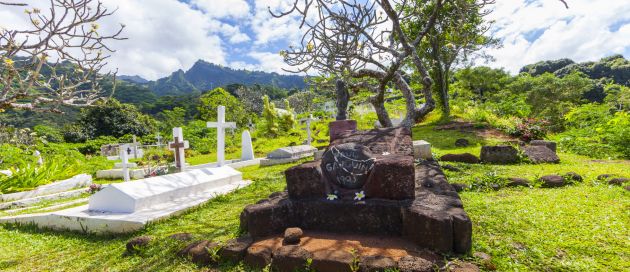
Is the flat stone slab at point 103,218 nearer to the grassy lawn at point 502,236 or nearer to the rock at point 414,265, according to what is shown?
the grassy lawn at point 502,236

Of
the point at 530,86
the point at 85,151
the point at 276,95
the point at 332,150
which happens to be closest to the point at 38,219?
the point at 332,150

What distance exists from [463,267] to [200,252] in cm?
240

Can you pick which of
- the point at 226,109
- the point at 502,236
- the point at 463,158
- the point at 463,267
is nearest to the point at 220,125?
the point at 463,158

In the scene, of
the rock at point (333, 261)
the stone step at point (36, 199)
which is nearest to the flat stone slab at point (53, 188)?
the stone step at point (36, 199)

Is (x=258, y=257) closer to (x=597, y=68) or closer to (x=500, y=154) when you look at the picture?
(x=500, y=154)

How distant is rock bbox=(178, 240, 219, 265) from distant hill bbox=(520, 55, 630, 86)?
40.8m

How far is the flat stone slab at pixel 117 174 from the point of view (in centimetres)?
1080

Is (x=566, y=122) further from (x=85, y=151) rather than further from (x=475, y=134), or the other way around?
(x=85, y=151)

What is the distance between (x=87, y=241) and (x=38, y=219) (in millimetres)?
1552

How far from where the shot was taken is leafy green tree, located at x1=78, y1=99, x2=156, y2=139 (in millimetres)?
30641

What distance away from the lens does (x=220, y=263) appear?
3076mm

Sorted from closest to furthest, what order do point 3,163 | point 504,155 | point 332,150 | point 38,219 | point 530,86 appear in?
point 332,150 → point 38,219 → point 504,155 → point 3,163 → point 530,86

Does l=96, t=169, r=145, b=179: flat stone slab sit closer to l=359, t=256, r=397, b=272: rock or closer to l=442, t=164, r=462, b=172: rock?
l=442, t=164, r=462, b=172: rock

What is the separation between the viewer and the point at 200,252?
126 inches
